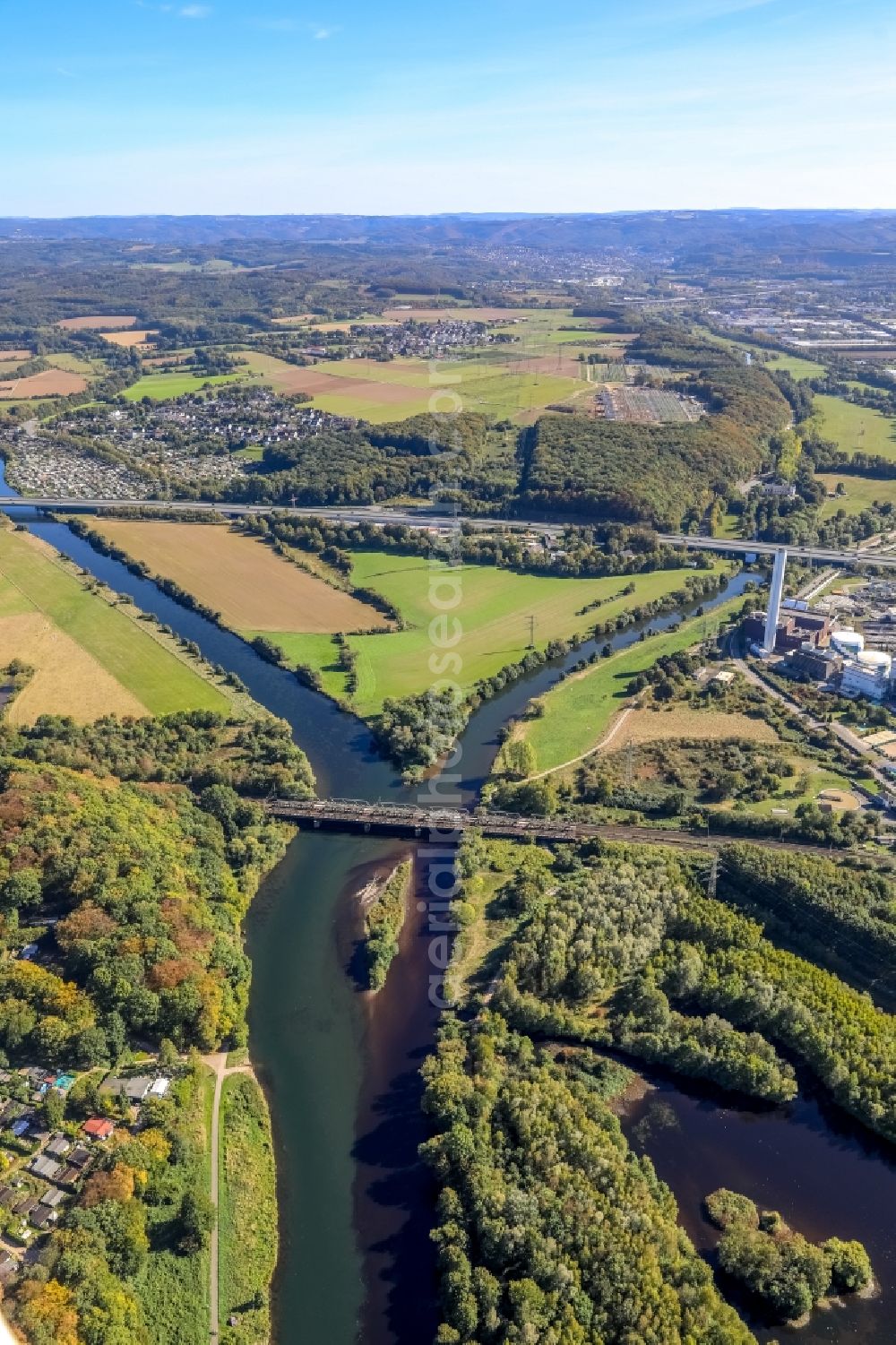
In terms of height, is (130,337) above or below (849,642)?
above

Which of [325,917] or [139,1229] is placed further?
[325,917]

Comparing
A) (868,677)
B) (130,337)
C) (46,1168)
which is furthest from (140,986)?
(130,337)

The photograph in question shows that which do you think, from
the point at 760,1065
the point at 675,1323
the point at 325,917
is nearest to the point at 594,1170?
the point at 675,1323

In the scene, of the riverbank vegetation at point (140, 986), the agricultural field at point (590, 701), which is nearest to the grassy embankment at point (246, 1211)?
the riverbank vegetation at point (140, 986)

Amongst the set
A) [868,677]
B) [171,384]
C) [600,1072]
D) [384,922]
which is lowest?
[600,1072]

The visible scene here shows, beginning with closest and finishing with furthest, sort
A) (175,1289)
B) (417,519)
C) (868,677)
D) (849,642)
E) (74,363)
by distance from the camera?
(175,1289) → (868,677) → (849,642) → (417,519) → (74,363)

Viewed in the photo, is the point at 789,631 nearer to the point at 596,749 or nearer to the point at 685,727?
the point at 685,727

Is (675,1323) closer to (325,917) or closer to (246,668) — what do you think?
(325,917)

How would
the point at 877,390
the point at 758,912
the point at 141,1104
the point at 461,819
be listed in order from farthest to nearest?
the point at 877,390
the point at 461,819
the point at 758,912
the point at 141,1104
